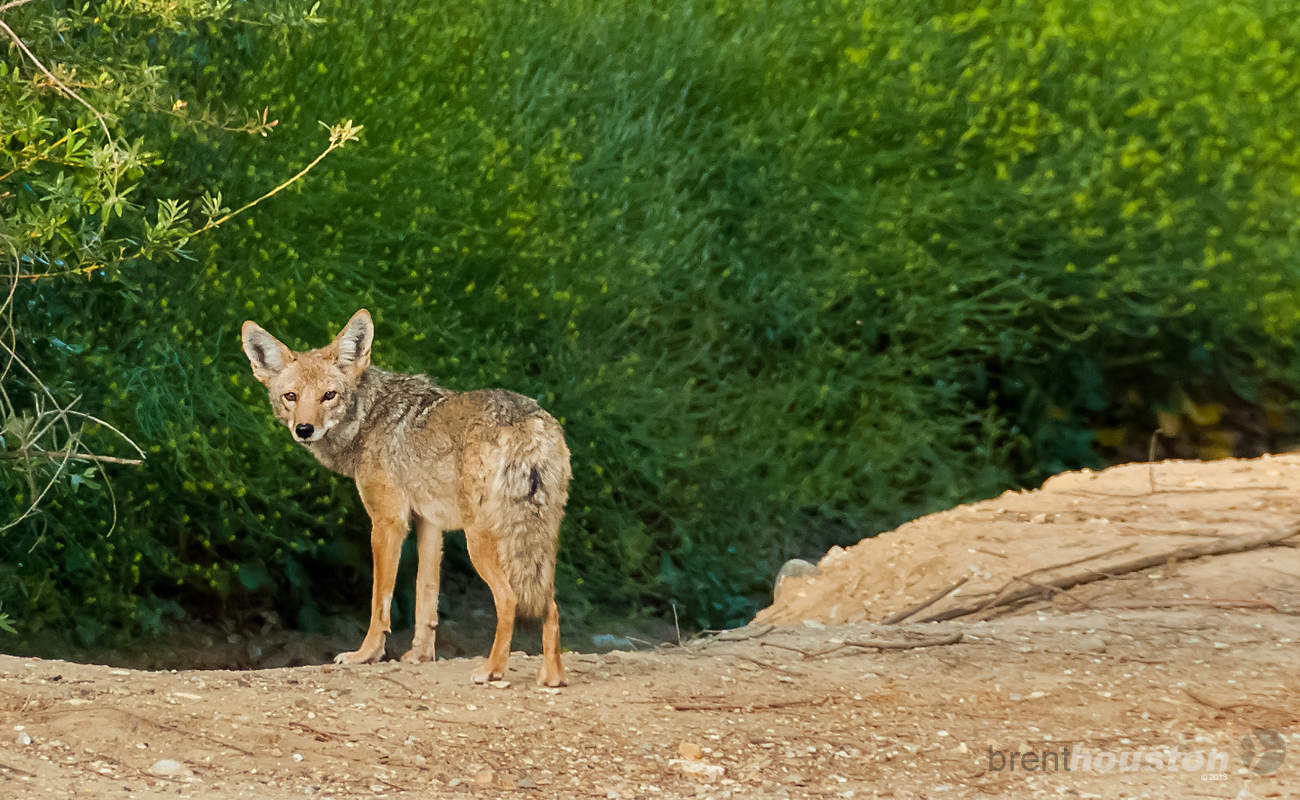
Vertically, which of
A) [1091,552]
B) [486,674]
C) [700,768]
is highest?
[1091,552]

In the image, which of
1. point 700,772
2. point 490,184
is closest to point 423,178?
point 490,184

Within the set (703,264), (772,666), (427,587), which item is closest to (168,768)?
(427,587)

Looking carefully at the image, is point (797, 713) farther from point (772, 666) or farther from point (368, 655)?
point (368, 655)

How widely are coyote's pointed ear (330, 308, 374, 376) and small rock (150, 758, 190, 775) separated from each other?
1.78m

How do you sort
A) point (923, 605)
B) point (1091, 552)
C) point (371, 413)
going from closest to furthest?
point (371, 413) → point (923, 605) → point (1091, 552)

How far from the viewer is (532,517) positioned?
14.0 ft

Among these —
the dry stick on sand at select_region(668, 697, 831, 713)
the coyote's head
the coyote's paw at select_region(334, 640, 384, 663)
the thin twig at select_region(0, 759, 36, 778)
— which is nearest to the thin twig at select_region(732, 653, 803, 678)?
the dry stick on sand at select_region(668, 697, 831, 713)

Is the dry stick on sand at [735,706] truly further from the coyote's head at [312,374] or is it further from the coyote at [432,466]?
the coyote's head at [312,374]

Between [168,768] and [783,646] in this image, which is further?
[783,646]

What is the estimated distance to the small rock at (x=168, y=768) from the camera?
3.41 m

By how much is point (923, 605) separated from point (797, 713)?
1.64 meters

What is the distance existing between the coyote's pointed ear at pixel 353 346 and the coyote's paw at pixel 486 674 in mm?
1285

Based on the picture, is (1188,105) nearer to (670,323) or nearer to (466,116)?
(670,323)

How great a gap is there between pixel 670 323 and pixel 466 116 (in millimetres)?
1623
